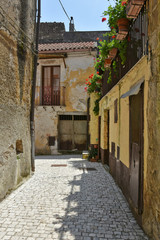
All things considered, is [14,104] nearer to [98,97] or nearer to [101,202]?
[101,202]

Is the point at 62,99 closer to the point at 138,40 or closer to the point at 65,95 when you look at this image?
the point at 65,95

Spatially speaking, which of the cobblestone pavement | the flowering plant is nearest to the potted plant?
the flowering plant

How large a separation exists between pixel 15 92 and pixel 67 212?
3.59 metres

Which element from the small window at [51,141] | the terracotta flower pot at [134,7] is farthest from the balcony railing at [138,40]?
the small window at [51,141]

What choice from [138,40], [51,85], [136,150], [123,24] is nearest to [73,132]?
[51,85]

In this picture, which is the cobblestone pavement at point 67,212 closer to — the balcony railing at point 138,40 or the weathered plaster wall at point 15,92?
the weathered plaster wall at point 15,92

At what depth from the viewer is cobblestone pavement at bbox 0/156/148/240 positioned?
3572 millimetres

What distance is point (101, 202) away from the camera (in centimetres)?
513

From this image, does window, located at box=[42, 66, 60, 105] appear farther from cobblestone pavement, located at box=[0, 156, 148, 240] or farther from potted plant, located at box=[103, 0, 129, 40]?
potted plant, located at box=[103, 0, 129, 40]

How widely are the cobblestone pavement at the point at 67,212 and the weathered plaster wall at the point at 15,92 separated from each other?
2.23ft

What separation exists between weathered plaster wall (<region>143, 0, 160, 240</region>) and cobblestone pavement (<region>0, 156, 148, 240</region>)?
49 centimetres

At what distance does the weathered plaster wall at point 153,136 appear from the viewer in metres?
3.08

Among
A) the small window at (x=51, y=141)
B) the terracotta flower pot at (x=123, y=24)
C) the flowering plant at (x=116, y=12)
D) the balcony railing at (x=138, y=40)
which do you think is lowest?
the small window at (x=51, y=141)

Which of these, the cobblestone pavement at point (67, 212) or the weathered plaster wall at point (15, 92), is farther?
the weathered plaster wall at point (15, 92)
